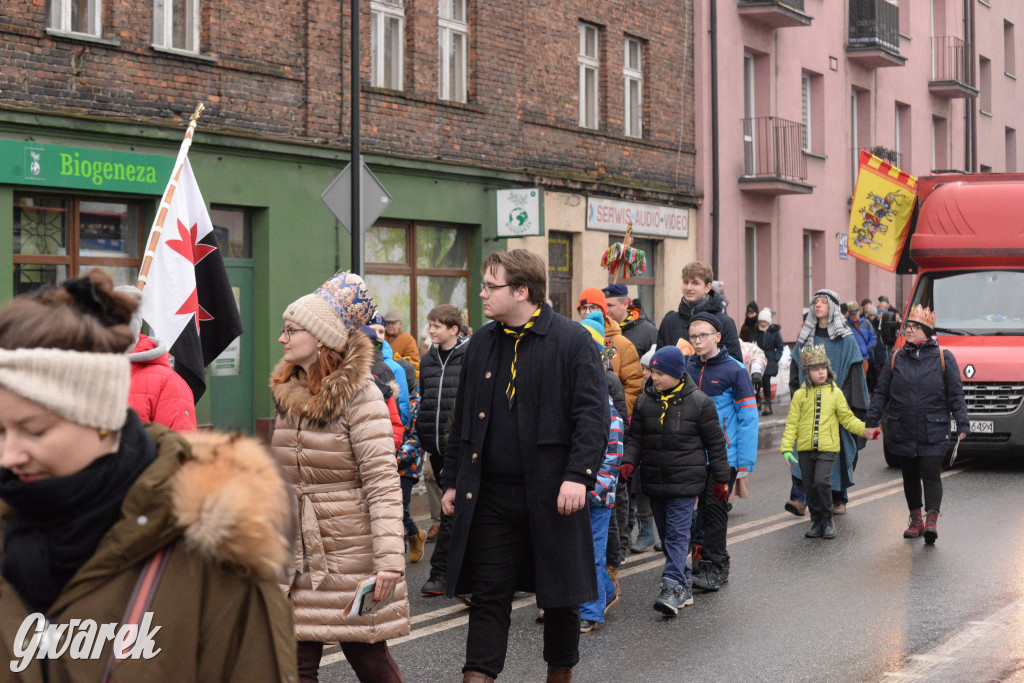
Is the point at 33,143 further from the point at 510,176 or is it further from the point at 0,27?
the point at 510,176

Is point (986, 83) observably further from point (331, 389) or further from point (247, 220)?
point (331, 389)

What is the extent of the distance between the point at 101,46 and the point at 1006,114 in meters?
36.8

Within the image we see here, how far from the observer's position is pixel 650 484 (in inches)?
300

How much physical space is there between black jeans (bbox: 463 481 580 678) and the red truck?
9871mm

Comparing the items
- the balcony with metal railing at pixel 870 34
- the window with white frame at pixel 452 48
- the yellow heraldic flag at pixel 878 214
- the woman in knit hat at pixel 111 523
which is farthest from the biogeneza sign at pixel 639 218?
the woman in knit hat at pixel 111 523

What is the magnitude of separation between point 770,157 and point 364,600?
76.7 ft

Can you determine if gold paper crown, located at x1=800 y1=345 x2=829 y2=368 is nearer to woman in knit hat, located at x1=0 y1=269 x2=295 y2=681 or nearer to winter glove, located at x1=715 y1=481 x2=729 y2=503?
winter glove, located at x1=715 y1=481 x2=729 y2=503

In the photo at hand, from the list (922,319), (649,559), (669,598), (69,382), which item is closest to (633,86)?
(922,319)

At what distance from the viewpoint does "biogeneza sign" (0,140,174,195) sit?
497 inches

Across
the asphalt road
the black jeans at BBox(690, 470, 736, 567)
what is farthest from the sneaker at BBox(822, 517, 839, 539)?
the black jeans at BBox(690, 470, 736, 567)

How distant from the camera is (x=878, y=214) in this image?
16500mm

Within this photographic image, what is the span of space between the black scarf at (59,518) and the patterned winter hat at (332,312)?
102 inches

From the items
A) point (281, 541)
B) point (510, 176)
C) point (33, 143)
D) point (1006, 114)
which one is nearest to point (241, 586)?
point (281, 541)

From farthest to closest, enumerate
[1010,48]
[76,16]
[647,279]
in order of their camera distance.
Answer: [1010,48]
[647,279]
[76,16]
